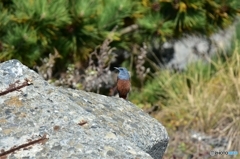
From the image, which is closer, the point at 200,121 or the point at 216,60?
the point at 200,121

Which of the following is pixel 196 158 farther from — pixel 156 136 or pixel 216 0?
pixel 156 136

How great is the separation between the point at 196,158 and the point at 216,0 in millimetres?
2220

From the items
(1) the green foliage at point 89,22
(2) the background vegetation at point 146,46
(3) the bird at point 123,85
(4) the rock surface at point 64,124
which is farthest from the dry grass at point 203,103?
(4) the rock surface at point 64,124

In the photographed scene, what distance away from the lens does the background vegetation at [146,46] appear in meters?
6.43

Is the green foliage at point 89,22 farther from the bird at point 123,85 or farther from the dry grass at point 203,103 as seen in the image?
the bird at point 123,85

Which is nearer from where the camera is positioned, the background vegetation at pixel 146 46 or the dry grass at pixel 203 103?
the background vegetation at pixel 146 46

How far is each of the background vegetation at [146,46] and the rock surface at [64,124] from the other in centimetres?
273

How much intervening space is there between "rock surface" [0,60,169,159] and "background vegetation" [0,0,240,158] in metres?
2.73

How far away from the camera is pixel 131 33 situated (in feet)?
24.9

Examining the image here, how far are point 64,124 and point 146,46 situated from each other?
14.9 ft

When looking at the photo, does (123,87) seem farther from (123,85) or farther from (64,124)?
(64,124)

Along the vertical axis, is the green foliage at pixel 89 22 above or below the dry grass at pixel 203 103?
above

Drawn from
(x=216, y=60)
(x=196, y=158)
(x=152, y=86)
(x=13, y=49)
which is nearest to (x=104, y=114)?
(x=196, y=158)

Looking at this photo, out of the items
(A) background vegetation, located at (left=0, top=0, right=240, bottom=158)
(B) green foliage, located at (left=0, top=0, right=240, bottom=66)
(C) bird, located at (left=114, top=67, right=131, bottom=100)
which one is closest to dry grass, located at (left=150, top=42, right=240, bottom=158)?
(A) background vegetation, located at (left=0, top=0, right=240, bottom=158)
